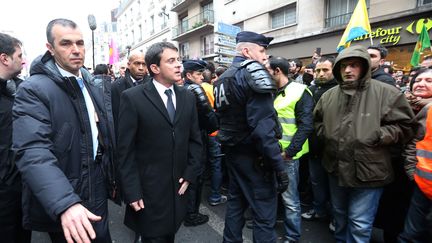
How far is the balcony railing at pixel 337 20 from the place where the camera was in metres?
12.0

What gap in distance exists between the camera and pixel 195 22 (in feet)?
77.6

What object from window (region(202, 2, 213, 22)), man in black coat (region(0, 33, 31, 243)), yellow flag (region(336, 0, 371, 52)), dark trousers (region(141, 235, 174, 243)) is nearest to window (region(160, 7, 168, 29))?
window (region(202, 2, 213, 22))

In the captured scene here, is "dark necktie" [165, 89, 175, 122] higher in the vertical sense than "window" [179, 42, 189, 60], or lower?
lower

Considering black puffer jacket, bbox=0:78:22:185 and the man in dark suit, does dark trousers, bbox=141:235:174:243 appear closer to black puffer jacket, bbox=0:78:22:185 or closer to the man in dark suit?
the man in dark suit

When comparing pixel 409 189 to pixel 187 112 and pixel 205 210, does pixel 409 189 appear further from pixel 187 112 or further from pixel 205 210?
pixel 205 210

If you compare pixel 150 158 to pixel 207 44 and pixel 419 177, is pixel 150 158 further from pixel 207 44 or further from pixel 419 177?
pixel 207 44

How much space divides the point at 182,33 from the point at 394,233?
2481cm

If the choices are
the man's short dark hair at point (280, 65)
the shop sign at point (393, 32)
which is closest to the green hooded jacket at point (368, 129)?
the man's short dark hair at point (280, 65)

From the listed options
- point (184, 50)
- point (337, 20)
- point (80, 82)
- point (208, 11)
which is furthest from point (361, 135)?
point (184, 50)

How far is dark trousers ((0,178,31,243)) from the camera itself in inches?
83.4

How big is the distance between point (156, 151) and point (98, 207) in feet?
1.84

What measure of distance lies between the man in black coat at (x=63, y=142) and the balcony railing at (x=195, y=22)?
20.7m

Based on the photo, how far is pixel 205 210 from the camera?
4098 millimetres

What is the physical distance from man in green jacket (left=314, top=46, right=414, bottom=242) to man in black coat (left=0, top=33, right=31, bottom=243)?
9.11ft
